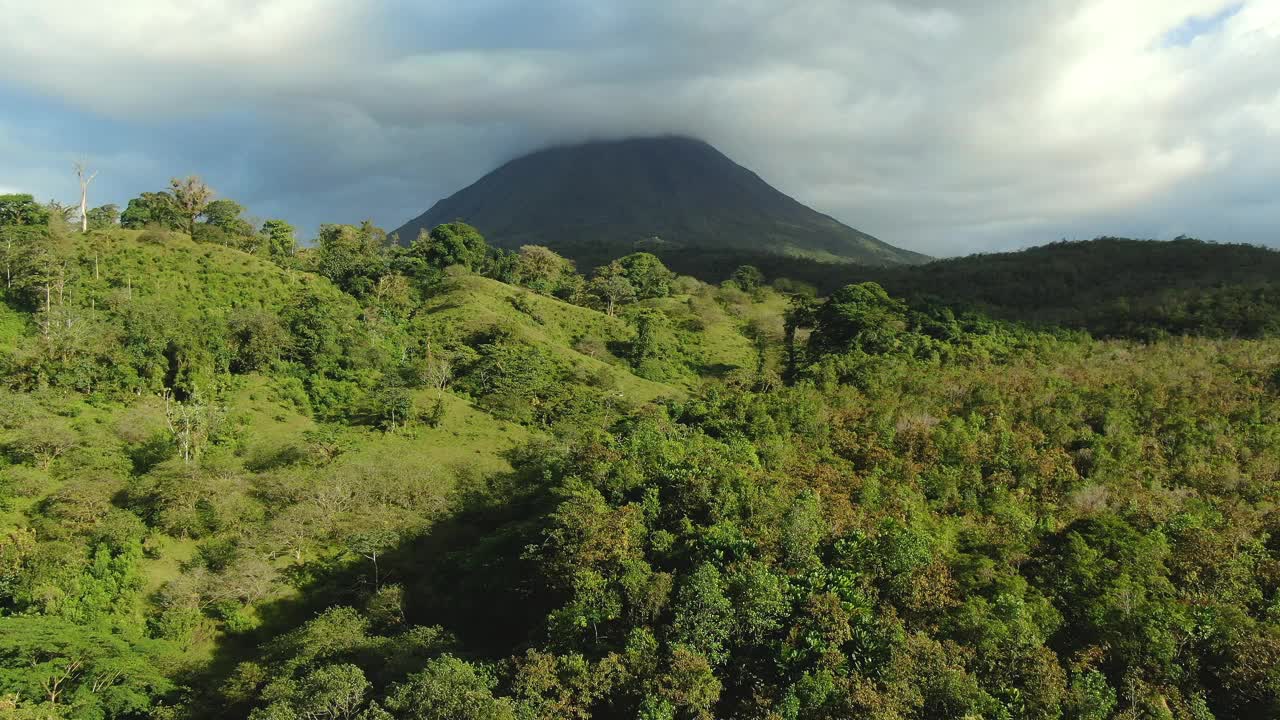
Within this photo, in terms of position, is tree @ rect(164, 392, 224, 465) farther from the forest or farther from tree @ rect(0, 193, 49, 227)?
tree @ rect(0, 193, 49, 227)

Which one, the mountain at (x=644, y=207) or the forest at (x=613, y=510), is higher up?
the mountain at (x=644, y=207)

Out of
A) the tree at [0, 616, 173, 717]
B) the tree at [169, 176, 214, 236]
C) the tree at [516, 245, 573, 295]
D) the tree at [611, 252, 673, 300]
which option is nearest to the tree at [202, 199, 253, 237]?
the tree at [169, 176, 214, 236]

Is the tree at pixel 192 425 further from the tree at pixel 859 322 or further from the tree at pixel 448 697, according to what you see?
the tree at pixel 859 322

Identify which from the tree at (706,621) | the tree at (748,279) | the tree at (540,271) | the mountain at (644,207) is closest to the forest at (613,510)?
the tree at (706,621)

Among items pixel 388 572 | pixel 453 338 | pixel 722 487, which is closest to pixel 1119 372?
pixel 722 487

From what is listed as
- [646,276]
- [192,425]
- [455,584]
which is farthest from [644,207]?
[455,584]

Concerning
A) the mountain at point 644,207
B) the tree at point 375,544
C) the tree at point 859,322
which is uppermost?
the mountain at point 644,207

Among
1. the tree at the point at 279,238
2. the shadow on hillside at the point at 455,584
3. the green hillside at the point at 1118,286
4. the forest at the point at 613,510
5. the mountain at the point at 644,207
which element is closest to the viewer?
the forest at the point at 613,510
